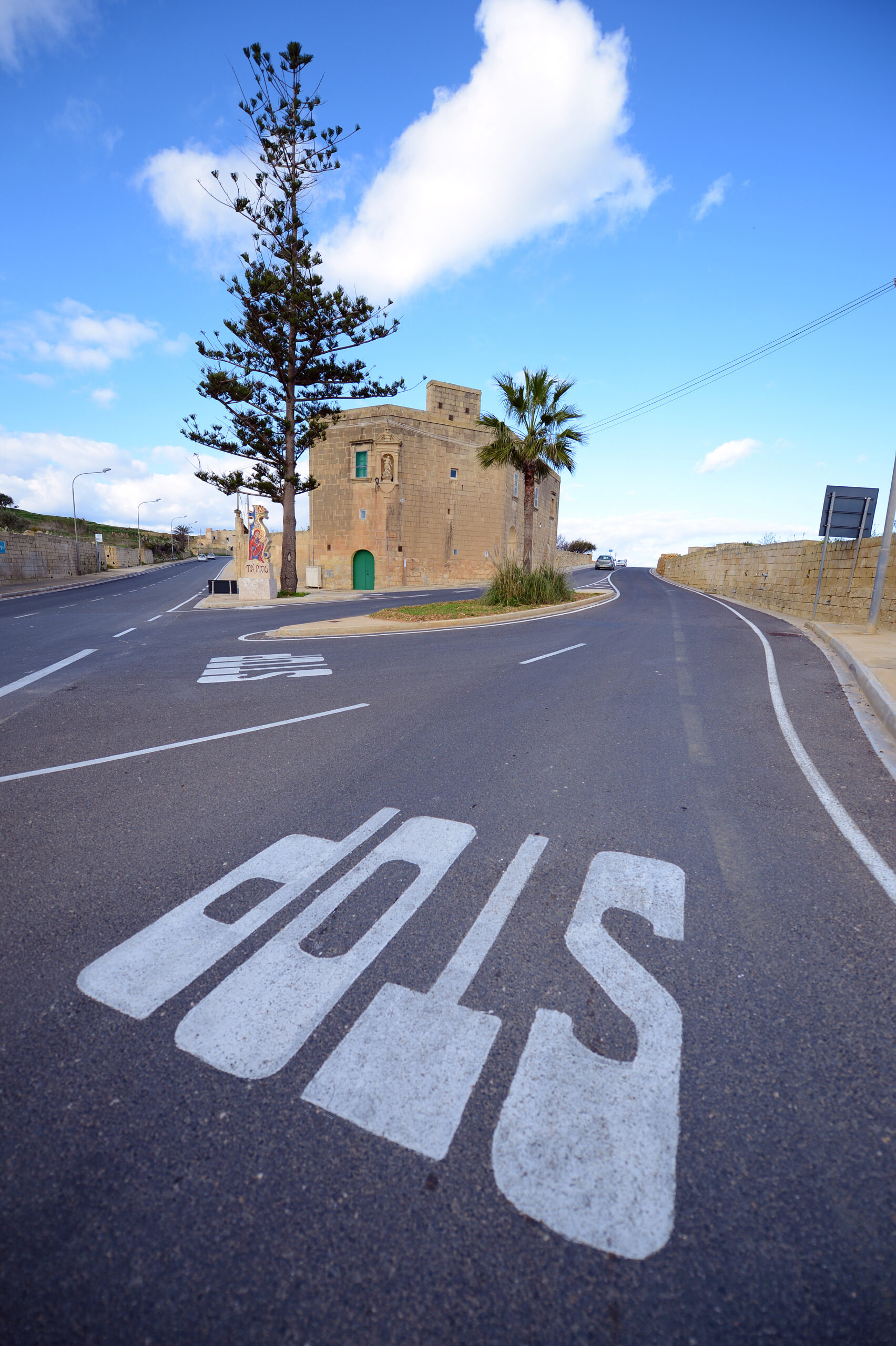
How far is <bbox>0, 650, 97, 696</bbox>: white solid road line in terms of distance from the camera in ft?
26.1

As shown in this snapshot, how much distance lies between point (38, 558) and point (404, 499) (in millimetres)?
23909

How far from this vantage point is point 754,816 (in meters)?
4.20

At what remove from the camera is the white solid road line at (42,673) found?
26.1 ft

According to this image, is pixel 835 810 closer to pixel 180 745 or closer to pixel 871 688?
pixel 871 688

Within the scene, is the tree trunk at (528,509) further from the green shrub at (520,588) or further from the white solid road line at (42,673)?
the white solid road line at (42,673)

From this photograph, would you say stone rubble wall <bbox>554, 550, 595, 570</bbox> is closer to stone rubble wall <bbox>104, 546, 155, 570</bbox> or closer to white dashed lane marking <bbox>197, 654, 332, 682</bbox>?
stone rubble wall <bbox>104, 546, 155, 570</bbox>

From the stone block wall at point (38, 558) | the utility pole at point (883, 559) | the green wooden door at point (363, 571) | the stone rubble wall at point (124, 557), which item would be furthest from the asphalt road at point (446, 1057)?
the stone rubble wall at point (124, 557)

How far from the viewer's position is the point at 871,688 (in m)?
8.13

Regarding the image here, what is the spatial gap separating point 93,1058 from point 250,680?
6.80 m

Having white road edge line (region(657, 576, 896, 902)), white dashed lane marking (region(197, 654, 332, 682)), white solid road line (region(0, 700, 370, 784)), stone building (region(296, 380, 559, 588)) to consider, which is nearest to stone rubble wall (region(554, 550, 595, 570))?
stone building (region(296, 380, 559, 588))

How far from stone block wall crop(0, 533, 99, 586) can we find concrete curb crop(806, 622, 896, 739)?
1534 inches

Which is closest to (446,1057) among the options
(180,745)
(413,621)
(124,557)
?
(180,745)

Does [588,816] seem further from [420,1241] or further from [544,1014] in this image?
[420,1241]

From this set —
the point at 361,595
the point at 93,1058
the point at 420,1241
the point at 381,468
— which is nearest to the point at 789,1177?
the point at 420,1241
